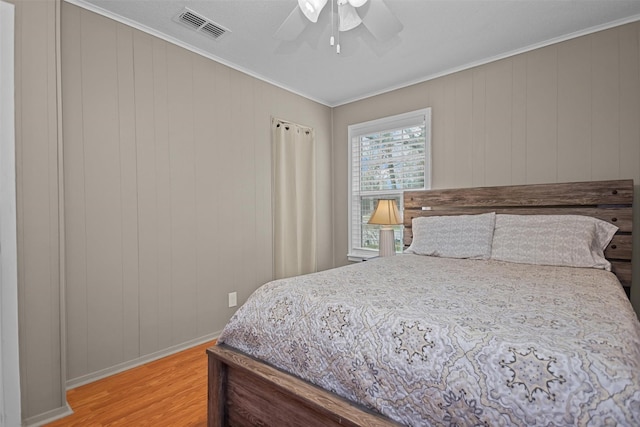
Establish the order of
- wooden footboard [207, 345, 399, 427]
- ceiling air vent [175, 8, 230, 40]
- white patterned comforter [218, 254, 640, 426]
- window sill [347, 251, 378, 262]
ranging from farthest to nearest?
window sill [347, 251, 378, 262] → ceiling air vent [175, 8, 230, 40] → wooden footboard [207, 345, 399, 427] → white patterned comforter [218, 254, 640, 426]

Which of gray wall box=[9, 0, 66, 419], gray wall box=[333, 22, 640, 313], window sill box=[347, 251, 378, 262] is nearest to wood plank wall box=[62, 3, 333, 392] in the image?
gray wall box=[9, 0, 66, 419]

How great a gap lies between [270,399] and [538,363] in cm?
101

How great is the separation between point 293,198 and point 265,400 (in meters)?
2.43

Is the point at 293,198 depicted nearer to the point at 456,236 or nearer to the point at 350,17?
the point at 456,236

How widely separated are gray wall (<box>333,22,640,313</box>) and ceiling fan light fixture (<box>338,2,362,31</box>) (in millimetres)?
1677

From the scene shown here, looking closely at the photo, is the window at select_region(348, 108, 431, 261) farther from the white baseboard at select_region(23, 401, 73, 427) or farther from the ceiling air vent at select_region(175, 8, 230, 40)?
the white baseboard at select_region(23, 401, 73, 427)

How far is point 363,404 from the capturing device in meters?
1.13

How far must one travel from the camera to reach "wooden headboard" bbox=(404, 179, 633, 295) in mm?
2295

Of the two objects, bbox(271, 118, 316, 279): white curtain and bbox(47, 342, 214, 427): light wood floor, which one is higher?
bbox(271, 118, 316, 279): white curtain

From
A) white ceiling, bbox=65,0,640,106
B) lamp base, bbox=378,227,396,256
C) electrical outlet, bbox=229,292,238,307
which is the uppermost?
white ceiling, bbox=65,0,640,106

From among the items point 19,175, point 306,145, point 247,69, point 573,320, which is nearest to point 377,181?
point 306,145

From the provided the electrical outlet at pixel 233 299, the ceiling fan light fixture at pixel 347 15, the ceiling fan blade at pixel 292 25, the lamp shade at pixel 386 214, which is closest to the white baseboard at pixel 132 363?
the electrical outlet at pixel 233 299

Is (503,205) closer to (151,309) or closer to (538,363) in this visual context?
(538,363)

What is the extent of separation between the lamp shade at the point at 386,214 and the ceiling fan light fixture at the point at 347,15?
Answer: 6.03 feet
